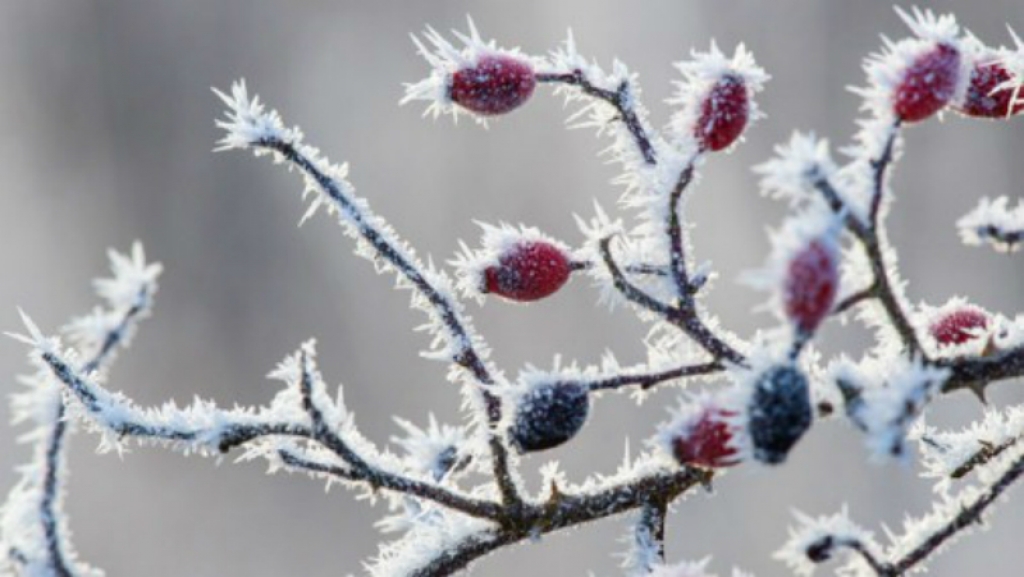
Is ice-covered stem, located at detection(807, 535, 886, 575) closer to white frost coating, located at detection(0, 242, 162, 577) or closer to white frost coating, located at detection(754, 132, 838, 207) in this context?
white frost coating, located at detection(754, 132, 838, 207)

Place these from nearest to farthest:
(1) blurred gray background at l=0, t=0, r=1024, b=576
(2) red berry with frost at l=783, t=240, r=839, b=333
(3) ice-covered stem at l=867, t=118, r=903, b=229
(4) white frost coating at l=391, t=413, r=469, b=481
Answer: (2) red berry with frost at l=783, t=240, r=839, b=333 < (3) ice-covered stem at l=867, t=118, r=903, b=229 < (4) white frost coating at l=391, t=413, r=469, b=481 < (1) blurred gray background at l=0, t=0, r=1024, b=576

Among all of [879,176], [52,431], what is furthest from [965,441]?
[52,431]

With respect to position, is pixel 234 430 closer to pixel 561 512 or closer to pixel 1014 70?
pixel 561 512

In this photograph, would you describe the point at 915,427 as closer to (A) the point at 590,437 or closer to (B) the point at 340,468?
(B) the point at 340,468

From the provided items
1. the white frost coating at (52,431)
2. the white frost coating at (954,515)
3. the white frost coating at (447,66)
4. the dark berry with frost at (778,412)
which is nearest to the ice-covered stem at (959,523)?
the white frost coating at (954,515)

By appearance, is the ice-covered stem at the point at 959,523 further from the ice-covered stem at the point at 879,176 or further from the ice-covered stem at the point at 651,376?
the ice-covered stem at the point at 879,176

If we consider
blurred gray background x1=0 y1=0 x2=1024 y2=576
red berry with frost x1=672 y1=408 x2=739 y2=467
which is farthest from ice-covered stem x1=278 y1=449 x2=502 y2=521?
blurred gray background x1=0 y1=0 x2=1024 y2=576

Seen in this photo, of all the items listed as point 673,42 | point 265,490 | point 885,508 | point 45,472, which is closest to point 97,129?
point 265,490

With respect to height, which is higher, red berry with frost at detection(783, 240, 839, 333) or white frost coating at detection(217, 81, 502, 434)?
white frost coating at detection(217, 81, 502, 434)
